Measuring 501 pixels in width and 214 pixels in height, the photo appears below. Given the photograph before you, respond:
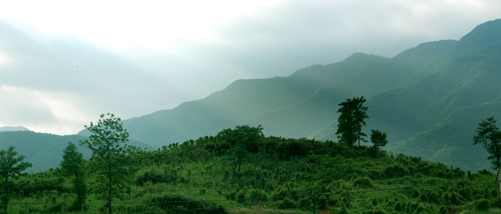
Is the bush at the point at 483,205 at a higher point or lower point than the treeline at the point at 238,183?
lower

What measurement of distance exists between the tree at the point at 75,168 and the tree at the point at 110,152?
191cm

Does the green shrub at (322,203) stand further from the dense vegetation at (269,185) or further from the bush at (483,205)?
the bush at (483,205)

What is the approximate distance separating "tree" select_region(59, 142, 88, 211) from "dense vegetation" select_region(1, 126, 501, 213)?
0.68 metres

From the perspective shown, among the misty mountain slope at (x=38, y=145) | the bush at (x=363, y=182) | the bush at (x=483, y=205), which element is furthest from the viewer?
the misty mountain slope at (x=38, y=145)

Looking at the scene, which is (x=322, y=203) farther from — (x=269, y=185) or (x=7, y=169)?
(x=7, y=169)

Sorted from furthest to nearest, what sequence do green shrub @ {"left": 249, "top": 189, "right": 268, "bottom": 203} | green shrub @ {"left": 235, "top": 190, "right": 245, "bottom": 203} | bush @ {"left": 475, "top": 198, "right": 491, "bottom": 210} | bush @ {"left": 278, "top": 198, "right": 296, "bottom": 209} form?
1. green shrub @ {"left": 235, "top": 190, "right": 245, "bottom": 203}
2. green shrub @ {"left": 249, "top": 189, "right": 268, "bottom": 203}
3. bush @ {"left": 278, "top": 198, "right": 296, "bottom": 209}
4. bush @ {"left": 475, "top": 198, "right": 491, "bottom": 210}

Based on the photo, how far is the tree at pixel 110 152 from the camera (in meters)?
16.8

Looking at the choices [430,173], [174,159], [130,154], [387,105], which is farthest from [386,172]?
[387,105]

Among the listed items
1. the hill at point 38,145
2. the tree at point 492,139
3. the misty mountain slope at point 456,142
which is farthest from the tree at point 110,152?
the misty mountain slope at point 456,142

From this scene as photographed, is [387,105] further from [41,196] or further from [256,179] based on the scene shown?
[41,196]

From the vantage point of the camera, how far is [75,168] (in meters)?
18.6

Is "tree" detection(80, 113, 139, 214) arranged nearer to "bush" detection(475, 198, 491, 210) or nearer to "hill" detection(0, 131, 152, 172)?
"bush" detection(475, 198, 491, 210)

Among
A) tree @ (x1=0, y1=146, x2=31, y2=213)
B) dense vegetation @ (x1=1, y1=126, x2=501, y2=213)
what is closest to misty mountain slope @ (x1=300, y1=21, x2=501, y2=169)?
dense vegetation @ (x1=1, y1=126, x2=501, y2=213)

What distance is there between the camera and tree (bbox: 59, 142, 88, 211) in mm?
18297
